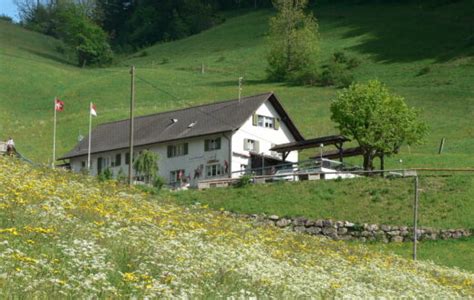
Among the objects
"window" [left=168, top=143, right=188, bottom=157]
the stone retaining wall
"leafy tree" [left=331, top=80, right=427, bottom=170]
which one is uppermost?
"leafy tree" [left=331, top=80, right=427, bottom=170]

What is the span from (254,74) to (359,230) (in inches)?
3131

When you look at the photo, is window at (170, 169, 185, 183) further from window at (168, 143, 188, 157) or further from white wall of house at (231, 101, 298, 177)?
white wall of house at (231, 101, 298, 177)

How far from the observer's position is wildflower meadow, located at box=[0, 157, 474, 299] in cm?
1598

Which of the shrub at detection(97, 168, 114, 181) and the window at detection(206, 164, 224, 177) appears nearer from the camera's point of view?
the shrub at detection(97, 168, 114, 181)

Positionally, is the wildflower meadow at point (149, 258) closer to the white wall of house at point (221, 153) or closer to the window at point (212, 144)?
the white wall of house at point (221, 153)

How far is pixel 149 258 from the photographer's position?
19.5 metres

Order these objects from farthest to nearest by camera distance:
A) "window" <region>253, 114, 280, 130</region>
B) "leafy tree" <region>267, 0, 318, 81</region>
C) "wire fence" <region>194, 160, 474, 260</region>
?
1. "leafy tree" <region>267, 0, 318, 81</region>
2. "window" <region>253, 114, 280, 130</region>
3. "wire fence" <region>194, 160, 474, 260</region>

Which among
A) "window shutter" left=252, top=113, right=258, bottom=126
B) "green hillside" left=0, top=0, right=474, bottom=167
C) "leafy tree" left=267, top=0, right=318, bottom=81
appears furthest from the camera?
"leafy tree" left=267, top=0, right=318, bottom=81

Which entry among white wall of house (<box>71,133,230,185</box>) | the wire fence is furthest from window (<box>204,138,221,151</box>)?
the wire fence

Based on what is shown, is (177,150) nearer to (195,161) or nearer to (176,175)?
(176,175)

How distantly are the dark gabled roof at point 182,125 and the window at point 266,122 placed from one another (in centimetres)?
67

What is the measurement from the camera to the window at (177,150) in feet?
247

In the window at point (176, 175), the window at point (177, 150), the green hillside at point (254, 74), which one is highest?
the green hillside at point (254, 74)

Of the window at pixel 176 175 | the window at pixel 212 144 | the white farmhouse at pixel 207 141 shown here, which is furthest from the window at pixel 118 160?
the window at pixel 212 144
